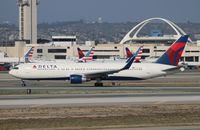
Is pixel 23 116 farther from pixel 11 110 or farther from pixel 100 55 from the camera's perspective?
pixel 100 55

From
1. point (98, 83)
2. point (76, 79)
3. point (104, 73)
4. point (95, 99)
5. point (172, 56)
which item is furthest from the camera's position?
point (172, 56)

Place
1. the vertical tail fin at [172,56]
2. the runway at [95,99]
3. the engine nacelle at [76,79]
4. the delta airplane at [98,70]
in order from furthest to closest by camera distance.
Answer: the vertical tail fin at [172,56] → the delta airplane at [98,70] → the engine nacelle at [76,79] → the runway at [95,99]

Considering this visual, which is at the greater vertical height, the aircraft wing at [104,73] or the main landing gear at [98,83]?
the aircraft wing at [104,73]

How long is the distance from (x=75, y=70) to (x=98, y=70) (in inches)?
115

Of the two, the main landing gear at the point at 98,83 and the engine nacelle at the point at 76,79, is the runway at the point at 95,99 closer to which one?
the engine nacelle at the point at 76,79

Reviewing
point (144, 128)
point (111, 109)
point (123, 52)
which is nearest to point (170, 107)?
point (111, 109)

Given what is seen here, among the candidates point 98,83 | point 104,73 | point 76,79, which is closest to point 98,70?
point 104,73

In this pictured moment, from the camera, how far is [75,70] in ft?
222

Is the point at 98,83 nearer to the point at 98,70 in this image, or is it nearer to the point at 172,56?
the point at 98,70

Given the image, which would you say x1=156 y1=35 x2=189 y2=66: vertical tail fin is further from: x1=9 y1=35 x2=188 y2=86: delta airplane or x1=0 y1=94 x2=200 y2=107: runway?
x1=0 y1=94 x2=200 y2=107: runway

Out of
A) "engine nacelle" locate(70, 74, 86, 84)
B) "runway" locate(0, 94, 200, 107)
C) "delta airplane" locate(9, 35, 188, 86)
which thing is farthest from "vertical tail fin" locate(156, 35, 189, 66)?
"runway" locate(0, 94, 200, 107)

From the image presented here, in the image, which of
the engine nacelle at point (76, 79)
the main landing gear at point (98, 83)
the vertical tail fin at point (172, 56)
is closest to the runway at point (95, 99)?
the engine nacelle at point (76, 79)

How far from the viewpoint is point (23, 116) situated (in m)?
Answer: 36.5

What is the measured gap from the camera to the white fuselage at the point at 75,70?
66750 millimetres
